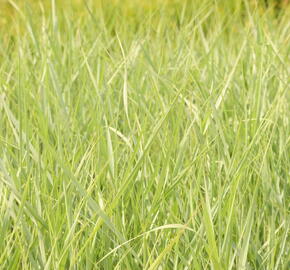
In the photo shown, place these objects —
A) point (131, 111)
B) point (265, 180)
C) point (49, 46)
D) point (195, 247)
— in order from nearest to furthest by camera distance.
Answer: point (195, 247) < point (265, 180) < point (131, 111) < point (49, 46)

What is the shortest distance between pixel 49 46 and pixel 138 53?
0.34 meters

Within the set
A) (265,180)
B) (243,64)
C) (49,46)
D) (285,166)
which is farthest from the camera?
(49,46)

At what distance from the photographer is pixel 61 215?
4.72 feet

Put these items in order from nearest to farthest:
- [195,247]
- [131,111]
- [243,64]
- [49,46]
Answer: [195,247] < [131,111] < [243,64] < [49,46]

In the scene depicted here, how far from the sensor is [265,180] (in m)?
1.61

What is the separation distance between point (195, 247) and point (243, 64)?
1074mm

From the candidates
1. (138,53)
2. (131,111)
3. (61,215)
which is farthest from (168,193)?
(138,53)

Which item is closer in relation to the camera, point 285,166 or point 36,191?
point 36,191

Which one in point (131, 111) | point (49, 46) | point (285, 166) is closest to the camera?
point (285, 166)

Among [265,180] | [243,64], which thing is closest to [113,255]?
[265,180]

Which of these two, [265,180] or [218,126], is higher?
[218,126]

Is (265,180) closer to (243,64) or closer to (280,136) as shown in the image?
(280,136)

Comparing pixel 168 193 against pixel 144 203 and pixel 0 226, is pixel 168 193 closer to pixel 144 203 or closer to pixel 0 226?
pixel 144 203

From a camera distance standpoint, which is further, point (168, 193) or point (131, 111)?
point (131, 111)
